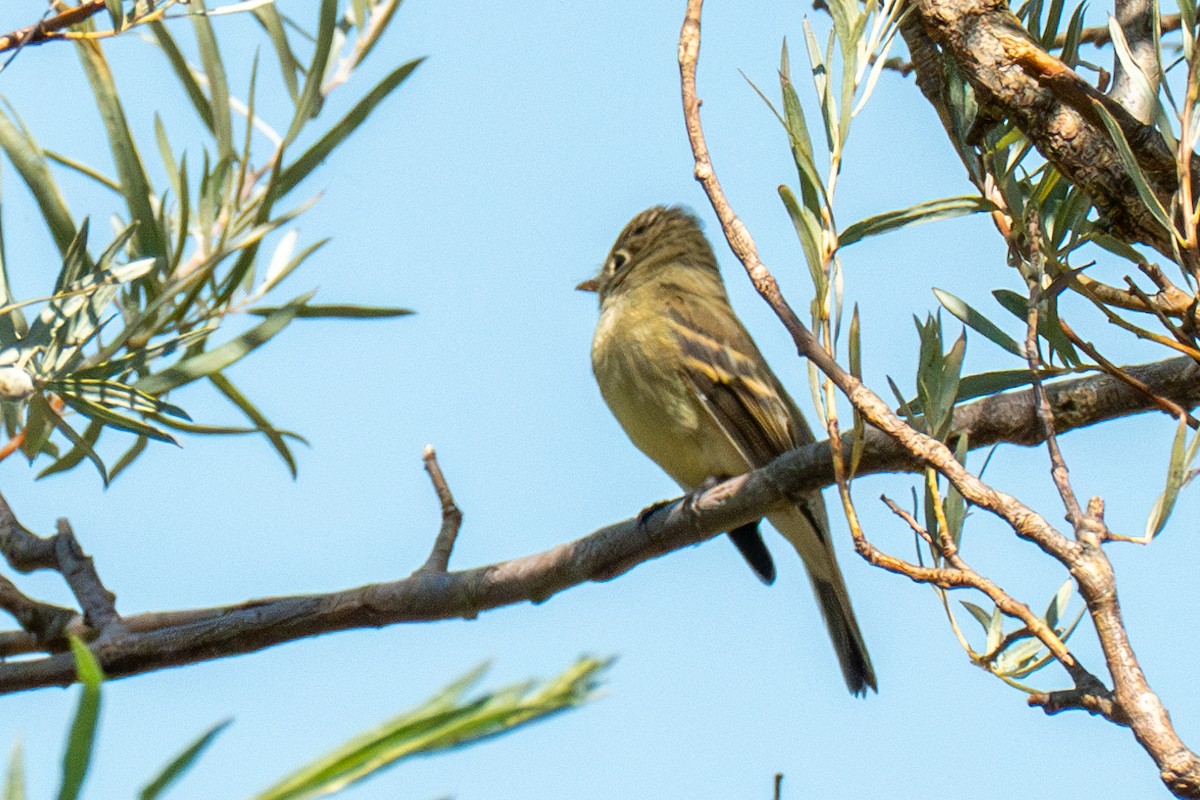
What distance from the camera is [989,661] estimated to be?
199cm

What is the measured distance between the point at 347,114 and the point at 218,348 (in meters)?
0.49

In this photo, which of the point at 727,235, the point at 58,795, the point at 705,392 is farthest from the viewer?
the point at 705,392

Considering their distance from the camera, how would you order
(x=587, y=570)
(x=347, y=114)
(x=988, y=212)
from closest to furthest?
(x=988, y=212)
(x=347, y=114)
(x=587, y=570)

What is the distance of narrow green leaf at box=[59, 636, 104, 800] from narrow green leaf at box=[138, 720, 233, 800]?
1.6 inches

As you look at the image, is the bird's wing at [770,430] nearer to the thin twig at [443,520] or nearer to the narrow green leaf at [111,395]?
the thin twig at [443,520]

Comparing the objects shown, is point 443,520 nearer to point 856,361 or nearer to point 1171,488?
point 856,361

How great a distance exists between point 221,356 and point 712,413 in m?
2.61

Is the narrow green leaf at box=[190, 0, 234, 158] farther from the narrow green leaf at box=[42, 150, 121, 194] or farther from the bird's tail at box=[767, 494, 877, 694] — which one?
the bird's tail at box=[767, 494, 877, 694]

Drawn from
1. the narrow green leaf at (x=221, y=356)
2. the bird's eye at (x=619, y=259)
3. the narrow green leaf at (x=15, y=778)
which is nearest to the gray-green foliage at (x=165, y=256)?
the narrow green leaf at (x=221, y=356)

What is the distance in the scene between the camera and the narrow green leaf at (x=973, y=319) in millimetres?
2297

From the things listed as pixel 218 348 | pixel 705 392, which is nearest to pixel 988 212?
pixel 218 348

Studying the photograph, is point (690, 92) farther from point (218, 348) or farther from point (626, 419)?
point (626, 419)

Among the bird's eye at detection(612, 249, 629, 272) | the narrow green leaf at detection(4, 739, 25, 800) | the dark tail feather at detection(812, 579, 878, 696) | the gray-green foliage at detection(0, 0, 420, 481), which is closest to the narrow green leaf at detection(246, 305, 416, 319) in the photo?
the gray-green foliage at detection(0, 0, 420, 481)

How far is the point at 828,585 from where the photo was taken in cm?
514
